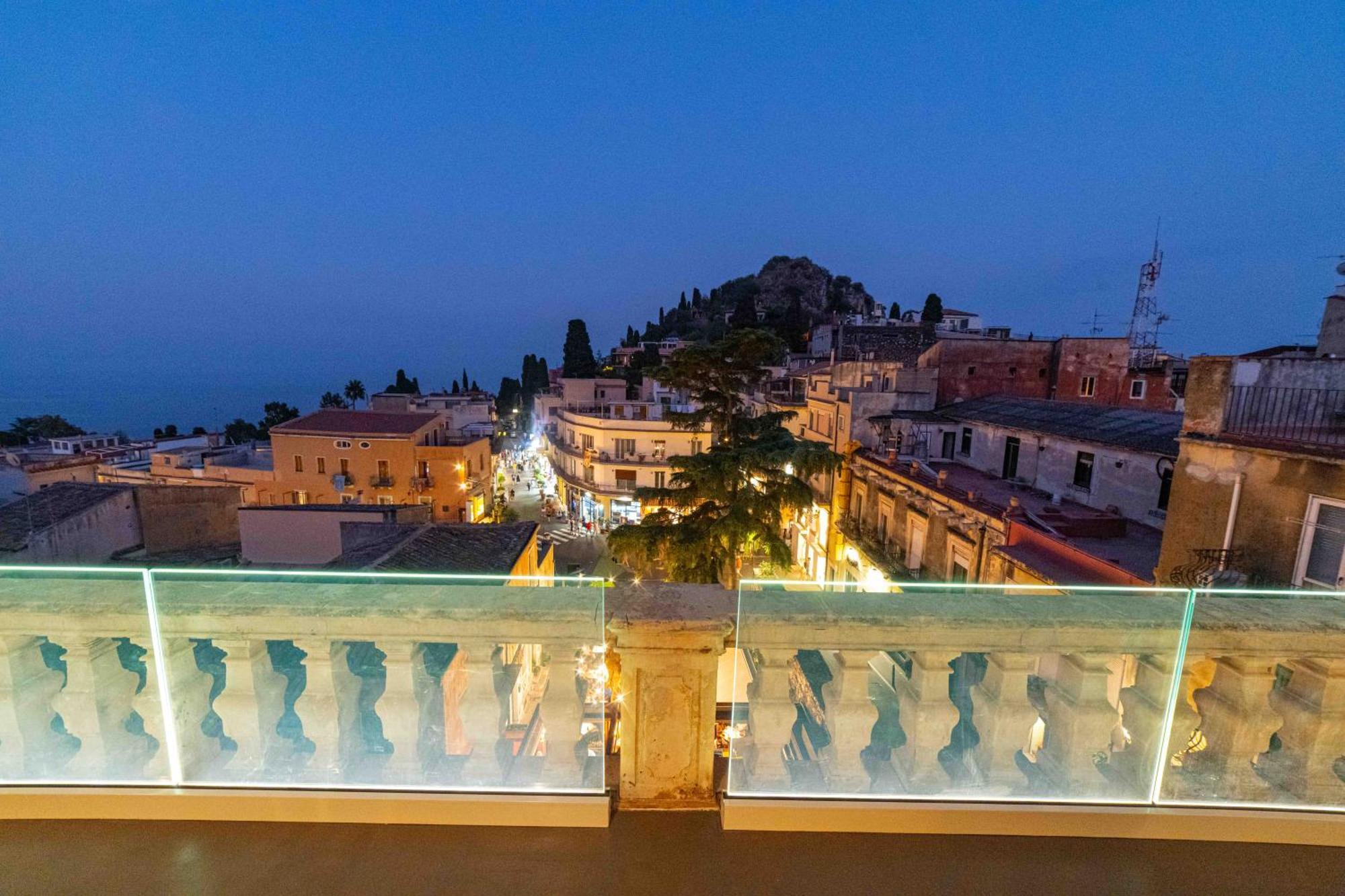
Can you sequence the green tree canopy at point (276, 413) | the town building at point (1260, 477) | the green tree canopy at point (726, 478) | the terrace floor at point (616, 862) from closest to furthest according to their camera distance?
the terrace floor at point (616, 862) → the town building at point (1260, 477) → the green tree canopy at point (726, 478) → the green tree canopy at point (276, 413)

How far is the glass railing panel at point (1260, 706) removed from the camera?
2031 mm

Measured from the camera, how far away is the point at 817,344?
46.0 m

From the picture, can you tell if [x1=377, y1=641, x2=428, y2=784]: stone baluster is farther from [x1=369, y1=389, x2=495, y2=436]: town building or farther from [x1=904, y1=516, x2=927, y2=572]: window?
[x1=369, y1=389, x2=495, y2=436]: town building

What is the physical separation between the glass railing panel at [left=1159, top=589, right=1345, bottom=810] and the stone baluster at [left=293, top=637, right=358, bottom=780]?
318 cm

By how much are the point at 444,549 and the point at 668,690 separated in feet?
35.9

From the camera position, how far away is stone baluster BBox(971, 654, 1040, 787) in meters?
2.10

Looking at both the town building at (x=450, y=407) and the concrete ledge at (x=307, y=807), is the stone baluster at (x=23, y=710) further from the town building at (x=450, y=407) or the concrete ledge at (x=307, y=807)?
the town building at (x=450, y=407)

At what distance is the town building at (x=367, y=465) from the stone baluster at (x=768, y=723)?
26.2 m

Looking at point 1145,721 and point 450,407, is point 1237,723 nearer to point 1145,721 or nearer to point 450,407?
point 1145,721

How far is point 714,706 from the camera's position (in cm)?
212

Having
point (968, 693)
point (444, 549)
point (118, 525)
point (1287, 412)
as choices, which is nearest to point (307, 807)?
point (968, 693)

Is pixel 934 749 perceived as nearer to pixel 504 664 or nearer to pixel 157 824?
pixel 504 664

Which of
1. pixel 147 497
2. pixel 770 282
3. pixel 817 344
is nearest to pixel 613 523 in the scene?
pixel 147 497

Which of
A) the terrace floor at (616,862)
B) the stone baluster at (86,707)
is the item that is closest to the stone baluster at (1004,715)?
the terrace floor at (616,862)
